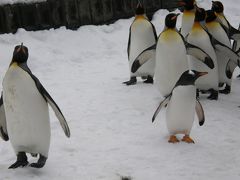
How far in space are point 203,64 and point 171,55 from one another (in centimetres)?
76

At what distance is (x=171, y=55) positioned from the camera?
20.1 feet

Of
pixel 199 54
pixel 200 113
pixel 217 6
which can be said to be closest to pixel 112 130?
pixel 200 113

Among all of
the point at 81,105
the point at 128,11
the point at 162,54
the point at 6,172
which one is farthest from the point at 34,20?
the point at 6,172

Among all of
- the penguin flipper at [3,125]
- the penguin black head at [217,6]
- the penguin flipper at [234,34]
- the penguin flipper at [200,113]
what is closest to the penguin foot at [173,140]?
the penguin flipper at [200,113]

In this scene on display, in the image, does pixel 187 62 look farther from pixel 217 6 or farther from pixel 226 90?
pixel 217 6

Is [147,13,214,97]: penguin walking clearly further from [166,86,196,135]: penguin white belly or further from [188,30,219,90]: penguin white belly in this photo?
[166,86,196,135]: penguin white belly

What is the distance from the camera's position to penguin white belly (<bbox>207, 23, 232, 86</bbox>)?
7090mm

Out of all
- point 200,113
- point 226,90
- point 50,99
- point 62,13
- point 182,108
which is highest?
point 50,99

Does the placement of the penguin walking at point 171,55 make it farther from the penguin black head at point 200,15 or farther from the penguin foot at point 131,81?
the penguin foot at point 131,81

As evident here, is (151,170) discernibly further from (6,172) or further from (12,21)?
(12,21)

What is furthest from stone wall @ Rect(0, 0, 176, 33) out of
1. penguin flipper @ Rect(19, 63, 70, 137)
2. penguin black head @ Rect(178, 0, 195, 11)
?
penguin flipper @ Rect(19, 63, 70, 137)

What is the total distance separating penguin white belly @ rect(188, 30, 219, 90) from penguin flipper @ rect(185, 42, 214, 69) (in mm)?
286

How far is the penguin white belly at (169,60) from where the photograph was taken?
6.08m

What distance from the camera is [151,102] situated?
6637mm
